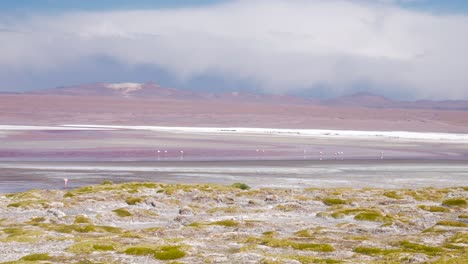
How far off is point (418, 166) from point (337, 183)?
60.6ft

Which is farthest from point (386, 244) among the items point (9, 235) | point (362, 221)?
point (9, 235)

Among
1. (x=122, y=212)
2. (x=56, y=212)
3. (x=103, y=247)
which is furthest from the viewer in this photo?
(x=122, y=212)

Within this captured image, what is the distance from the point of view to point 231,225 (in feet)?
95.5

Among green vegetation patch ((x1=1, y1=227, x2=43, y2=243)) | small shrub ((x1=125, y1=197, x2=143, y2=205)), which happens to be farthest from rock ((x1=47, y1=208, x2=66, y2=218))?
small shrub ((x1=125, y1=197, x2=143, y2=205))

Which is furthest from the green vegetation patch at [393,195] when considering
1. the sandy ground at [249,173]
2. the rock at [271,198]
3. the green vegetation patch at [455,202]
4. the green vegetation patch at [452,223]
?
the green vegetation patch at [452,223]

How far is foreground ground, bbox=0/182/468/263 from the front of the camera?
71.2 ft

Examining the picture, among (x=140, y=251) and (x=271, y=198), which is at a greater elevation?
(x=271, y=198)

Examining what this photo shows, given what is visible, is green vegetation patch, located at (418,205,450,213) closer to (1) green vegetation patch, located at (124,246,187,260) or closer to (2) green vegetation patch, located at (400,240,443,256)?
(2) green vegetation patch, located at (400,240,443,256)

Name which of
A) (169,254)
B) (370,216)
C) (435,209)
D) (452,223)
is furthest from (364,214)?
(169,254)

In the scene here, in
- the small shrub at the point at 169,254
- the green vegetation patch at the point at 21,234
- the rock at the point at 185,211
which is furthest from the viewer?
the rock at the point at 185,211

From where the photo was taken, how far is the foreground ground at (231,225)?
71.2 feet

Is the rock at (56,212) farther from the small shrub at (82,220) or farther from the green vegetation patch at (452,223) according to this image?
the green vegetation patch at (452,223)

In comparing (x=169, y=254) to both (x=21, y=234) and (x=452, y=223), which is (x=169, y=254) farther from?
(x=452, y=223)

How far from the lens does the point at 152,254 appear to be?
70.9 ft
